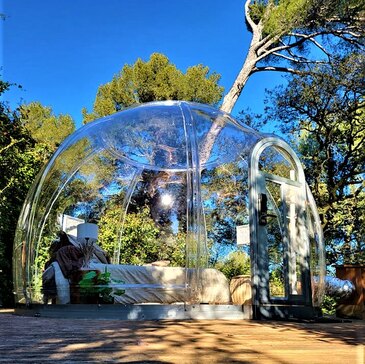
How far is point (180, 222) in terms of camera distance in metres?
5.48

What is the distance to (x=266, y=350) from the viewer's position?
6.79ft

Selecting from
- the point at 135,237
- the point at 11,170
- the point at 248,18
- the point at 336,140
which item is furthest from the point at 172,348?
the point at 248,18

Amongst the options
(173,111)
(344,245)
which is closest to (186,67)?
(344,245)

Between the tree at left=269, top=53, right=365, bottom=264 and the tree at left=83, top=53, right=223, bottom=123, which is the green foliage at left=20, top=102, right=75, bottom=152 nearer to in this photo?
the tree at left=83, top=53, right=223, bottom=123

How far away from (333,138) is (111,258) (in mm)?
8349

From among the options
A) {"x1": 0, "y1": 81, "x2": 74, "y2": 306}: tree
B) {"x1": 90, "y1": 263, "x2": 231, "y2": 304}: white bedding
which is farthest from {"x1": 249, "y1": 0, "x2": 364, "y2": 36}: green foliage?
{"x1": 90, "y1": 263, "x2": 231, "y2": 304}: white bedding

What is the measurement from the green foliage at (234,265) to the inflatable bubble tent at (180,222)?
0.01m

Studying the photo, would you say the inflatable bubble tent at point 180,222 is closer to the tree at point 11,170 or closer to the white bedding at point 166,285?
the white bedding at point 166,285

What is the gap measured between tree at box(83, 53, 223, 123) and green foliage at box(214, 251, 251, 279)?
935 centimetres

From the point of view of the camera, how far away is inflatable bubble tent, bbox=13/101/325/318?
4.96 metres

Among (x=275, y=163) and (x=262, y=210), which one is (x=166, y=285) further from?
(x=275, y=163)

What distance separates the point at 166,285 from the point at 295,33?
9.33m

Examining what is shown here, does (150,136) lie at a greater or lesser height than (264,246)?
greater

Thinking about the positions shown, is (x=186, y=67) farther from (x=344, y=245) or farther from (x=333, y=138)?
(x=344, y=245)
